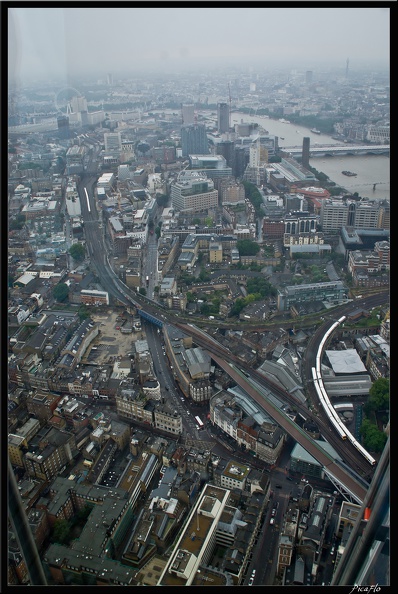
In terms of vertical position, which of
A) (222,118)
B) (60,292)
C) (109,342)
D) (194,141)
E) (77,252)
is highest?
(222,118)

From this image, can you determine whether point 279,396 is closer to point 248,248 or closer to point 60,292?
point 60,292

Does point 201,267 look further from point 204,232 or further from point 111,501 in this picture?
point 111,501

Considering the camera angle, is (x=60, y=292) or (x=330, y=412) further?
(x=60, y=292)

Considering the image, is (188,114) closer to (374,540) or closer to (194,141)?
(194,141)

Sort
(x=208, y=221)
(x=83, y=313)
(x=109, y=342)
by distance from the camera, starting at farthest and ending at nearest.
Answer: (x=208, y=221) → (x=83, y=313) → (x=109, y=342)

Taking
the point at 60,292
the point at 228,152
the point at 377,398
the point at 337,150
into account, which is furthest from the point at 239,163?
the point at 377,398

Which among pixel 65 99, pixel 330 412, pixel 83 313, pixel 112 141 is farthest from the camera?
pixel 112 141

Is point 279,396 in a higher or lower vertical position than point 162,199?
lower

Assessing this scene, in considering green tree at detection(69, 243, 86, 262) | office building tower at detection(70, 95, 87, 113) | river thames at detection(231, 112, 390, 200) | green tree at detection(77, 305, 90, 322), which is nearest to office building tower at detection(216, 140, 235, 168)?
river thames at detection(231, 112, 390, 200)
